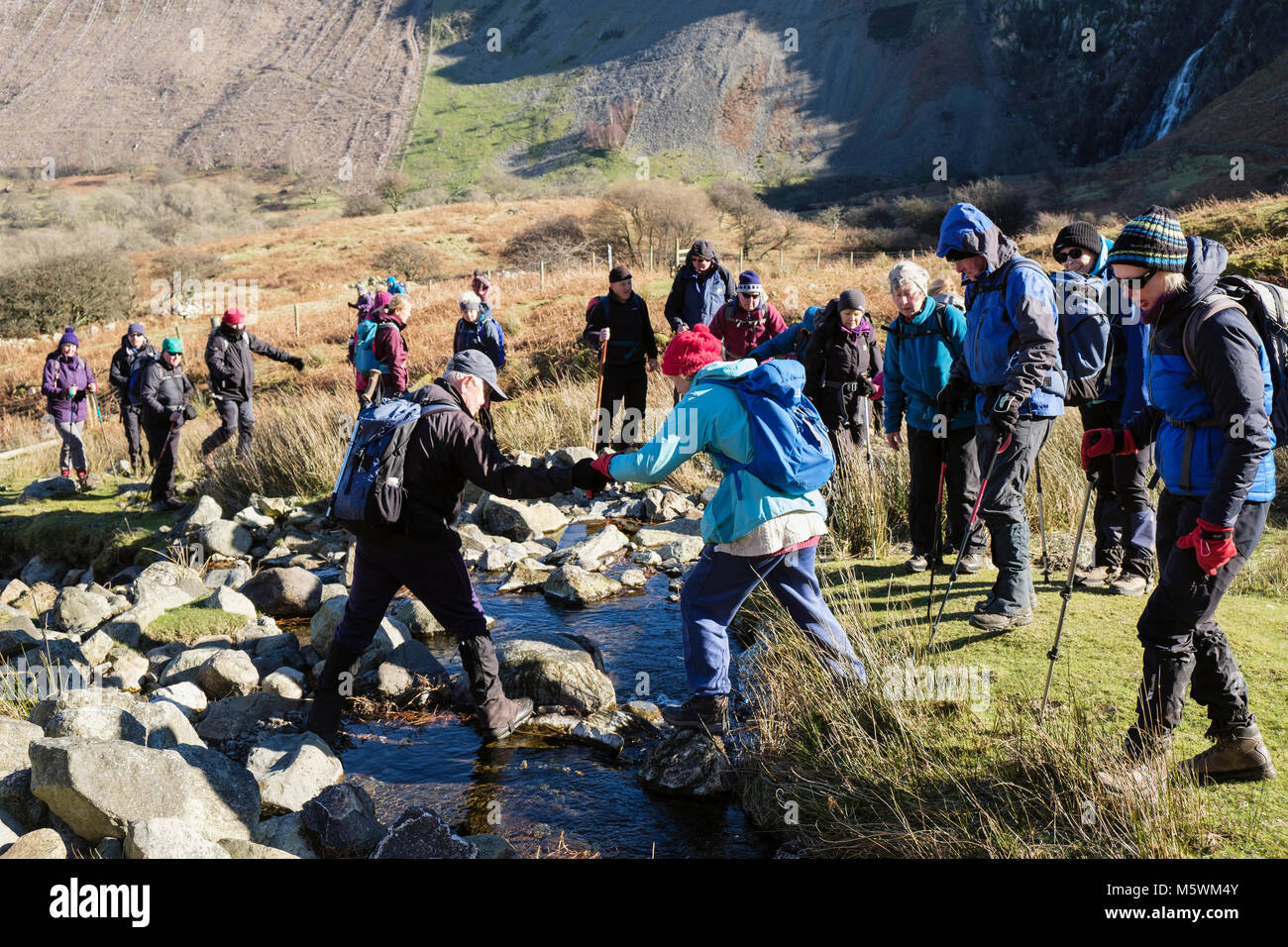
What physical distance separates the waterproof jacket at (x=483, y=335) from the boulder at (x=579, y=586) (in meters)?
3.52

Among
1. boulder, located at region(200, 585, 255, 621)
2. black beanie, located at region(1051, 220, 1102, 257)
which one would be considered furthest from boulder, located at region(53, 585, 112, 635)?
black beanie, located at region(1051, 220, 1102, 257)

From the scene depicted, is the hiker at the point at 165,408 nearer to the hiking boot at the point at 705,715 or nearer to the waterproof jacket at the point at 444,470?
the waterproof jacket at the point at 444,470

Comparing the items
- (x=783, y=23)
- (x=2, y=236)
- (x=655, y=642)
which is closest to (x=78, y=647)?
(x=655, y=642)

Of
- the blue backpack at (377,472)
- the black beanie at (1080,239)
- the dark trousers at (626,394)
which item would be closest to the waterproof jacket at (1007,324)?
the black beanie at (1080,239)

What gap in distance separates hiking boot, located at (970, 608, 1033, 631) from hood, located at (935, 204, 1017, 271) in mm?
1854

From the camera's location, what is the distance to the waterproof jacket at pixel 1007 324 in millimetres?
4918

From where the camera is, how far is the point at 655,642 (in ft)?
21.6

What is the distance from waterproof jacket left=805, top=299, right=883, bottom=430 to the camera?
316 inches

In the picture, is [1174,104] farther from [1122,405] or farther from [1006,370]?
[1006,370]

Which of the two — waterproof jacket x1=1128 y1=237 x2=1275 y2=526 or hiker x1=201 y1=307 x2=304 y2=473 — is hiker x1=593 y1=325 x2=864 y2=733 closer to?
waterproof jacket x1=1128 y1=237 x2=1275 y2=526

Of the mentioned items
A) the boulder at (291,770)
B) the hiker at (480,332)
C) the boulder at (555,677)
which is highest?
the hiker at (480,332)

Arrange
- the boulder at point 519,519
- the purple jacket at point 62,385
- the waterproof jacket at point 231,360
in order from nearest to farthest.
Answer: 1. the boulder at point 519,519
2. the waterproof jacket at point 231,360
3. the purple jacket at point 62,385

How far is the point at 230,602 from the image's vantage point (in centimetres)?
738
